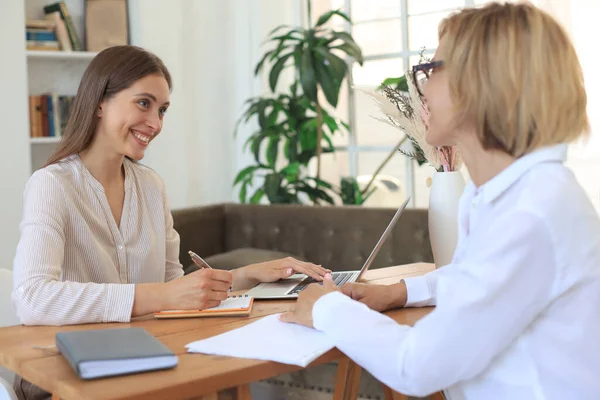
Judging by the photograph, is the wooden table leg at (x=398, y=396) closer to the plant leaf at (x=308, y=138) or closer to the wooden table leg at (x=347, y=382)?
the wooden table leg at (x=347, y=382)

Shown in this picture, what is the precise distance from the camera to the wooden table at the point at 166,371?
131cm

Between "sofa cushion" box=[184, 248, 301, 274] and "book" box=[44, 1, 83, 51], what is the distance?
1.84 m

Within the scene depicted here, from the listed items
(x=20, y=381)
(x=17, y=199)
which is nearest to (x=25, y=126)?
(x=17, y=199)

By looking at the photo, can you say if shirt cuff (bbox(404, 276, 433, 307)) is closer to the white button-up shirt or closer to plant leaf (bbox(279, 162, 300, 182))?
the white button-up shirt

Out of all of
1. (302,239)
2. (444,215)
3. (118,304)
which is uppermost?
(444,215)

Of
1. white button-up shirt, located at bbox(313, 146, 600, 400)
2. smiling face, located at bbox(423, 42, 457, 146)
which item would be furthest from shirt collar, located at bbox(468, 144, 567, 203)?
smiling face, located at bbox(423, 42, 457, 146)

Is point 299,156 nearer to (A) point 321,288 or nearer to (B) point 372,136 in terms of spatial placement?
(B) point 372,136

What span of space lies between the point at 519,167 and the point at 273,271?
1.00 meters

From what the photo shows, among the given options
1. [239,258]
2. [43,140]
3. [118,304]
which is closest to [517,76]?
[118,304]

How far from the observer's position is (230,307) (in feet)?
6.13

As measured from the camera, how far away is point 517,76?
126cm

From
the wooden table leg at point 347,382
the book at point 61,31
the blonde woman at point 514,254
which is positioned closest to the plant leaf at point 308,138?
the book at point 61,31

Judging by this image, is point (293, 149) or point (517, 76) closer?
point (517, 76)

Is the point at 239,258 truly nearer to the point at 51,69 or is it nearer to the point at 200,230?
the point at 200,230
